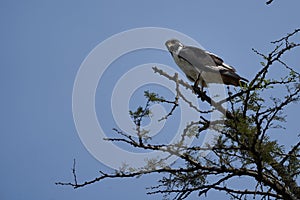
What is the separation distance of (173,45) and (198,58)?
0.51 metres

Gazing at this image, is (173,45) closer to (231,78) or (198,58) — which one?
(198,58)

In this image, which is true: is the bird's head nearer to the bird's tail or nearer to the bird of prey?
the bird of prey

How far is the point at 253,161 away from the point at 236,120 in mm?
399

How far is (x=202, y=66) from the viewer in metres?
3.75

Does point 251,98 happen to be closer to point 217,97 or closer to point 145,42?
point 217,97

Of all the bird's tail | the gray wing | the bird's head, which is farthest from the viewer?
the bird's head

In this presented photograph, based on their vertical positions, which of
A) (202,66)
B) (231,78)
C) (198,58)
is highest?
(198,58)

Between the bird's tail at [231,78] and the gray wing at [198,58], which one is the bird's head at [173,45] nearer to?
the gray wing at [198,58]

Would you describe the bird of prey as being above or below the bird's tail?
above

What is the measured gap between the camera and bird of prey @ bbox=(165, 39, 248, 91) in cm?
348

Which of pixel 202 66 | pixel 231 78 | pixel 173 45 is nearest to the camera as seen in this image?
pixel 231 78

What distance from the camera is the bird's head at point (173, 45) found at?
13.9ft

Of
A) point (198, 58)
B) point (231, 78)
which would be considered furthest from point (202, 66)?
point (231, 78)

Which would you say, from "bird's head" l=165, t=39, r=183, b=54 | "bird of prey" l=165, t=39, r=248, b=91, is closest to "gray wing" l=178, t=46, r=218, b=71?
"bird of prey" l=165, t=39, r=248, b=91
